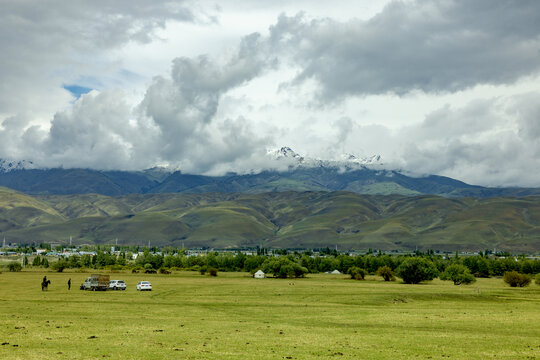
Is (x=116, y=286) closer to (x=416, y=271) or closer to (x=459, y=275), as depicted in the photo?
(x=416, y=271)

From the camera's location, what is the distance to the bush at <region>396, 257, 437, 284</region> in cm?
15912

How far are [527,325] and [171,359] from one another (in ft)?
143

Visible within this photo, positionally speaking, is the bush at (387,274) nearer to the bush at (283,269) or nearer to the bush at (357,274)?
the bush at (357,274)

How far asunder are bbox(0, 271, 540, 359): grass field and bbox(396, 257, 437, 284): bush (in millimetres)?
72376

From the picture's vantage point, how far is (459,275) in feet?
517

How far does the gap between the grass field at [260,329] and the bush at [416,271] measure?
72376 mm

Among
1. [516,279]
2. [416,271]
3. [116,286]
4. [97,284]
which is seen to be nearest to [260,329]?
[97,284]

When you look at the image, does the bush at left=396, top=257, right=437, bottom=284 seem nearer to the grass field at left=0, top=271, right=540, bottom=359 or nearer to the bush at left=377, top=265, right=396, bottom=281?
the bush at left=377, top=265, right=396, bottom=281

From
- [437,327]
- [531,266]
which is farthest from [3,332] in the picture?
[531,266]

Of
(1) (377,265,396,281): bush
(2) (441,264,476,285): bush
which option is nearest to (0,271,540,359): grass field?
(2) (441,264,476,285): bush

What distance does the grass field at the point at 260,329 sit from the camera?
38.4 meters

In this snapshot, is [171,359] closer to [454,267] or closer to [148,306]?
[148,306]

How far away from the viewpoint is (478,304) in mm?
86875

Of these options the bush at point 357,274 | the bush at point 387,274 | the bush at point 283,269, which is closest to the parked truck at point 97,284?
the bush at point 283,269
